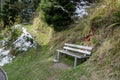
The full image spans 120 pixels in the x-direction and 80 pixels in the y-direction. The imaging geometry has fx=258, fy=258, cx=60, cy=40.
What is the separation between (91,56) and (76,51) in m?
1.54

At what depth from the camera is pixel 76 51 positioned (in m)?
9.99

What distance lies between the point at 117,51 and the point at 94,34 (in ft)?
7.52

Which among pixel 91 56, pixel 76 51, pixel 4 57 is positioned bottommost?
pixel 4 57

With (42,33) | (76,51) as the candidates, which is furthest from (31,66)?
(42,33)

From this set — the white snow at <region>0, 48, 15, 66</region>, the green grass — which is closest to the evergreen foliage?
the green grass

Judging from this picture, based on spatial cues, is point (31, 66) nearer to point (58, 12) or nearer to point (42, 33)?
point (58, 12)

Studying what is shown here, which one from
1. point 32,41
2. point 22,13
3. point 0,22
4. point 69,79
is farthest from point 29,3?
point 69,79

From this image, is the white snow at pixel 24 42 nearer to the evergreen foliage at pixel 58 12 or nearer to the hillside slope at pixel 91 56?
the hillside slope at pixel 91 56

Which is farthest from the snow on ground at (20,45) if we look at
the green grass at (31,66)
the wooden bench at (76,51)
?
the wooden bench at (76,51)

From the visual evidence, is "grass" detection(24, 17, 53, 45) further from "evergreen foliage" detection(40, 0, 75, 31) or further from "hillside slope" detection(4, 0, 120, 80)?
"evergreen foliage" detection(40, 0, 75, 31)

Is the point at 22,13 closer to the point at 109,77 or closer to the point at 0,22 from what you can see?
the point at 0,22

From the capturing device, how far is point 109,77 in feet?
22.5

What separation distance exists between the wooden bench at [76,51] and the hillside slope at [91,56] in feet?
0.92

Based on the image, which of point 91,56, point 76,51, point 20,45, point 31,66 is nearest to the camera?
point 91,56
